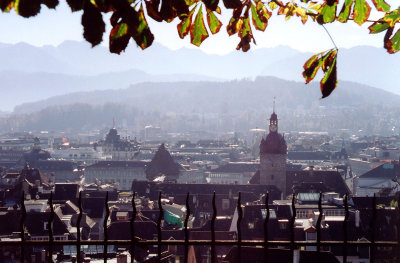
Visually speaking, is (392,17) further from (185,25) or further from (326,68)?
(185,25)

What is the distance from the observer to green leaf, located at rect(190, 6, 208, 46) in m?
3.02

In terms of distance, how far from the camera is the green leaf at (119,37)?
8.14 ft

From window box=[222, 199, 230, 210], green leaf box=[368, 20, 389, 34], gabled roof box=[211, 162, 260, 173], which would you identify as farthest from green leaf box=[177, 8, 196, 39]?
gabled roof box=[211, 162, 260, 173]

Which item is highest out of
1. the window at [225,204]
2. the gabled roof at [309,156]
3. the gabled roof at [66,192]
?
the gabled roof at [66,192]

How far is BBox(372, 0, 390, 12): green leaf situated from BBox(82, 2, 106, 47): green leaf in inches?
58.5

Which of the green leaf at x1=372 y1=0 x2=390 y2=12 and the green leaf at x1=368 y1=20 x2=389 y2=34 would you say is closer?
the green leaf at x1=372 y1=0 x2=390 y2=12

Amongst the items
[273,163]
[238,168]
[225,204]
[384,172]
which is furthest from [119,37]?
[238,168]

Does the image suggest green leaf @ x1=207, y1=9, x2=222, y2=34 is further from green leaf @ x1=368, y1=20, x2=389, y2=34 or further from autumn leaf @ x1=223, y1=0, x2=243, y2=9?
green leaf @ x1=368, y1=20, x2=389, y2=34

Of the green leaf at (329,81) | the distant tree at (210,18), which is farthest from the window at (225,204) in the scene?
the green leaf at (329,81)

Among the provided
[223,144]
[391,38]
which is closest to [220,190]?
[391,38]

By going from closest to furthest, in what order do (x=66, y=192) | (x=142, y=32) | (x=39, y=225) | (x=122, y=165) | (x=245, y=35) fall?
(x=142, y=32)
(x=245, y=35)
(x=39, y=225)
(x=66, y=192)
(x=122, y=165)

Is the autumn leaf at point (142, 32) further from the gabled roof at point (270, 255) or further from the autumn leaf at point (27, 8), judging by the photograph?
the gabled roof at point (270, 255)

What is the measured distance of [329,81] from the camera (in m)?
3.08

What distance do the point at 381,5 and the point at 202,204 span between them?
1647 inches
